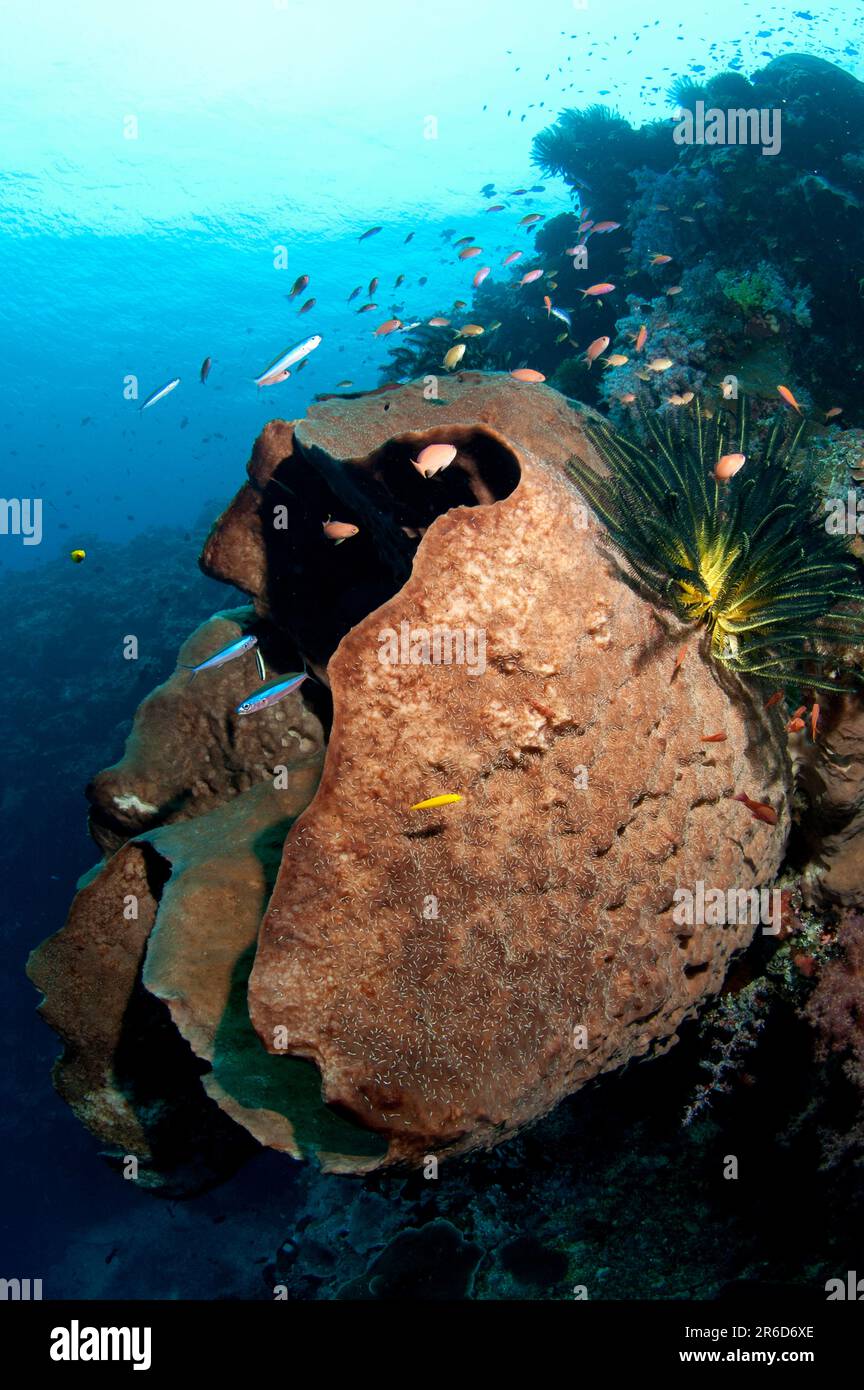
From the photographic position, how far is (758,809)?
3898mm

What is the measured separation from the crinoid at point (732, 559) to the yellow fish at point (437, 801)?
1652 millimetres

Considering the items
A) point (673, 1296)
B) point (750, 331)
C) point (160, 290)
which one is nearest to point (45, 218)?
A: point (160, 290)

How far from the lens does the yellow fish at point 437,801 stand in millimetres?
2865

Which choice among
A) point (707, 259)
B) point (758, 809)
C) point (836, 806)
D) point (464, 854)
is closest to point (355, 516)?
point (464, 854)

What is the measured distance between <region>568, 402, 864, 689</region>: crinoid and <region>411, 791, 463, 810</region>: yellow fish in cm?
165

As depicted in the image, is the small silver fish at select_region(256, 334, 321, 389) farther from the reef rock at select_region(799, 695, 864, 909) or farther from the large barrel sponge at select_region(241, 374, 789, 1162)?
the reef rock at select_region(799, 695, 864, 909)

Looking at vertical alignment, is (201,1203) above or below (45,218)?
below

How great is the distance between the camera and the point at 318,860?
2.78m

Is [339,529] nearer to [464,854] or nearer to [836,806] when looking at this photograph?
[464,854]

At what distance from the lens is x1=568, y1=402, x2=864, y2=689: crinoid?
362 centimetres

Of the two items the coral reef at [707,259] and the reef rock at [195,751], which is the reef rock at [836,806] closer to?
the reef rock at [195,751]

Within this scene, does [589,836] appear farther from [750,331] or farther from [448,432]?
[750,331]

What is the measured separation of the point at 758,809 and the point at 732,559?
148cm
